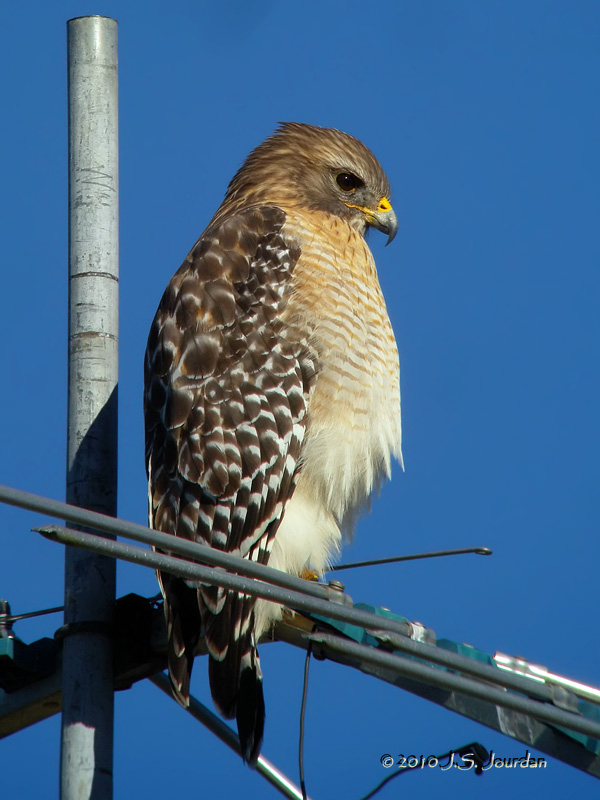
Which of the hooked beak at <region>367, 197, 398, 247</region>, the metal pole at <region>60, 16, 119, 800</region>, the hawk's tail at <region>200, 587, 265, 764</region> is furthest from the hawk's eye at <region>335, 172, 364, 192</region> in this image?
the hawk's tail at <region>200, 587, 265, 764</region>

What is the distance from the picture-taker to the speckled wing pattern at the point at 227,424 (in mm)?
4113

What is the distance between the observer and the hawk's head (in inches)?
227

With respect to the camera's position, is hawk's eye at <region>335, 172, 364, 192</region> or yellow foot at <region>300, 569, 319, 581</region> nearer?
yellow foot at <region>300, 569, 319, 581</region>

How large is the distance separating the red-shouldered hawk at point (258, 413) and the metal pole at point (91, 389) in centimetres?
48

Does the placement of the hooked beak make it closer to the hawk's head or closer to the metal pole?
the hawk's head

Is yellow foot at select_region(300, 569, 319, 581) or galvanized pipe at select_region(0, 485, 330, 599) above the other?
yellow foot at select_region(300, 569, 319, 581)

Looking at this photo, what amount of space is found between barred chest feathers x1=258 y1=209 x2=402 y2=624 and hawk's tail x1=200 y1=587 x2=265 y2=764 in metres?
0.52

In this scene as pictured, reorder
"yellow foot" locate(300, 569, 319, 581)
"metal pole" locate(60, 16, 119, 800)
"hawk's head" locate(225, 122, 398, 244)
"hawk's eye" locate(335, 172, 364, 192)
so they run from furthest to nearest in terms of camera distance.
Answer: "hawk's eye" locate(335, 172, 364, 192), "hawk's head" locate(225, 122, 398, 244), "yellow foot" locate(300, 569, 319, 581), "metal pole" locate(60, 16, 119, 800)

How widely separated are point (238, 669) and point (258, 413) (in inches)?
38.2

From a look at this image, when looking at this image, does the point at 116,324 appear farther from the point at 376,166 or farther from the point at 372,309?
the point at 376,166

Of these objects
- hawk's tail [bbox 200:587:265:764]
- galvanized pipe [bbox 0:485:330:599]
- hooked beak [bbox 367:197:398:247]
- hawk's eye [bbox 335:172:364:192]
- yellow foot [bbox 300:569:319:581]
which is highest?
hawk's eye [bbox 335:172:364:192]

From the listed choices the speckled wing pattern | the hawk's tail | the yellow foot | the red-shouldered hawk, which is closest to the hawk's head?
the red-shouldered hawk

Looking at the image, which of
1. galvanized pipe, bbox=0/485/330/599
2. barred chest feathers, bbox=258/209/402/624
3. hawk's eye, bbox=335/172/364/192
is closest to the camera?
galvanized pipe, bbox=0/485/330/599

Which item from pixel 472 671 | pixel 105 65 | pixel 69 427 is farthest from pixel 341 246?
pixel 472 671
